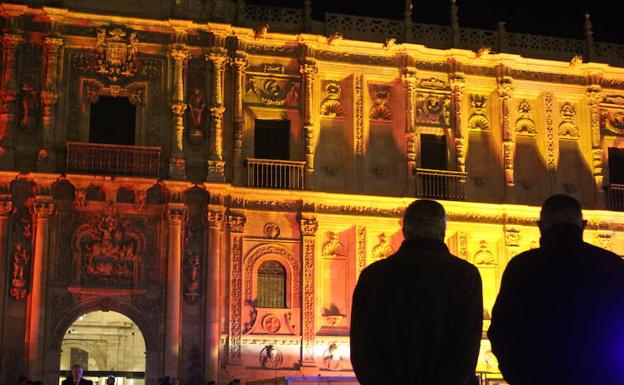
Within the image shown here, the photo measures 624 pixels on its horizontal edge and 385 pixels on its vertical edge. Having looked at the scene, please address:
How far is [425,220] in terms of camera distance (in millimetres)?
5297

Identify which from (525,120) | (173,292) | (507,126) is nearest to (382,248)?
(507,126)

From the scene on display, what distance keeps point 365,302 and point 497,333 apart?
2.15ft

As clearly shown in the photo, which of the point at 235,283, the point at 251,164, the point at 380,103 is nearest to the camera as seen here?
the point at 235,283

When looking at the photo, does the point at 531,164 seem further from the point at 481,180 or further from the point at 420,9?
the point at 420,9

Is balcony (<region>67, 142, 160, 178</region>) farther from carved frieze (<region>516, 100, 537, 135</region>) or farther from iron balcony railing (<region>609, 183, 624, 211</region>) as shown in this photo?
iron balcony railing (<region>609, 183, 624, 211</region>)

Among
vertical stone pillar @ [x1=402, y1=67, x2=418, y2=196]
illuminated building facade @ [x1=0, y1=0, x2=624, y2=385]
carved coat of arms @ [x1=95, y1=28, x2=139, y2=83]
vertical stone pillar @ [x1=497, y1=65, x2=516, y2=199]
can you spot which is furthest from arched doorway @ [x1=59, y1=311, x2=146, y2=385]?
vertical stone pillar @ [x1=497, y1=65, x2=516, y2=199]

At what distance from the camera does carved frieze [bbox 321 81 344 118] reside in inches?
1086

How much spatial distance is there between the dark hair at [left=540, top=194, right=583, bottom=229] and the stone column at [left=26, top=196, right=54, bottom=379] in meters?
20.1

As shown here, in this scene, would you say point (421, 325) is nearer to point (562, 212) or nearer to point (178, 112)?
point (562, 212)

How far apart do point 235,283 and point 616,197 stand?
10862 millimetres

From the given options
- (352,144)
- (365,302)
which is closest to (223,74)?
(352,144)

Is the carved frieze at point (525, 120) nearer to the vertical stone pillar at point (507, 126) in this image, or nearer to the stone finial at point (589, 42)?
the vertical stone pillar at point (507, 126)

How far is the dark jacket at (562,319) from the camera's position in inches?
196

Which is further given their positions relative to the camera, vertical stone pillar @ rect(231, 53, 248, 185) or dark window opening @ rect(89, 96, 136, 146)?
vertical stone pillar @ rect(231, 53, 248, 185)
